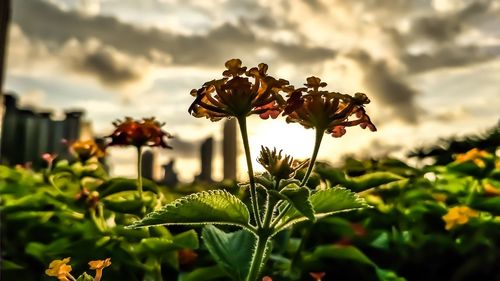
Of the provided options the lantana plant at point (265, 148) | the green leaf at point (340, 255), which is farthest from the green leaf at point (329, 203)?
the green leaf at point (340, 255)

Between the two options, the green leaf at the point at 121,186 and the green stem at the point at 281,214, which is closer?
the green stem at the point at 281,214

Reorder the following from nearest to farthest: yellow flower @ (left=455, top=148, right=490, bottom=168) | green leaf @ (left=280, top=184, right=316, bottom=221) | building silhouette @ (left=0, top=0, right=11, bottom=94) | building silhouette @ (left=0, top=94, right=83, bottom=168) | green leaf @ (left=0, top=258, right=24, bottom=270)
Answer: green leaf @ (left=280, top=184, right=316, bottom=221)
green leaf @ (left=0, top=258, right=24, bottom=270)
building silhouette @ (left=0, top=0, right=11, bottom=94)
yellow flower @ (left=455, top=148, right=490, bottom=168)
building silhouette @ (left=0, top=94, right=83, bottom=168)

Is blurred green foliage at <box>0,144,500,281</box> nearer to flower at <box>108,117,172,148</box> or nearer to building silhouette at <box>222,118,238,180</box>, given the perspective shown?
flower at <box>108,117,172,148</box>

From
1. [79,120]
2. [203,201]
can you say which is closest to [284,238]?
[203,201]

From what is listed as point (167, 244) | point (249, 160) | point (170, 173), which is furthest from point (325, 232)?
point (170, 173)

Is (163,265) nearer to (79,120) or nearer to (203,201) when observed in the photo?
(203,201)

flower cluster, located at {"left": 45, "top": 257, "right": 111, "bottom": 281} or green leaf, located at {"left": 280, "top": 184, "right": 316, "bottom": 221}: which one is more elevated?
green leaf, located at {"left": 280, "top": 184, "right": 316, "bottom": 221}

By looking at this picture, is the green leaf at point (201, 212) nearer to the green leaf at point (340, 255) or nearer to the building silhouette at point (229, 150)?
the green leaf at point (340, 255)

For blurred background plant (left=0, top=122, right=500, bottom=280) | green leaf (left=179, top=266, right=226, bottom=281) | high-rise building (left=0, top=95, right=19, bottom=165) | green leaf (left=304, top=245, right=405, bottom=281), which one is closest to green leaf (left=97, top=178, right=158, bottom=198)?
blurred background plant (left=0, top=122, right=500, bottom=280)

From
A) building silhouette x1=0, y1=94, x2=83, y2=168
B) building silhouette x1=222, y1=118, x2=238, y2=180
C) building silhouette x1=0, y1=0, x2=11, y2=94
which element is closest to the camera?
building silhouette x1=0, y1=0, x2=11, y2=94
